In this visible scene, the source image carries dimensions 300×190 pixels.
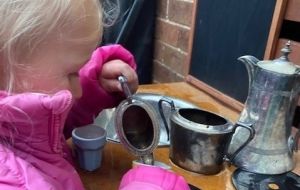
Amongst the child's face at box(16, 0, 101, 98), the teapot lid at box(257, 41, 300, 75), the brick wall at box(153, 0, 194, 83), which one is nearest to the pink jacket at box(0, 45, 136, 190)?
the child's face at box(16, 0, 101, 98)

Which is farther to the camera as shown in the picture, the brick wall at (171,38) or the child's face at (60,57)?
the brick wall at (171,38)

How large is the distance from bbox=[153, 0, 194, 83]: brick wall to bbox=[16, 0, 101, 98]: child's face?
2.22 feet

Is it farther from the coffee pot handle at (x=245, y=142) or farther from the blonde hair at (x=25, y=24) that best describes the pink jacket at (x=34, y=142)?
the coffee pot handle at (x=245, y=142)

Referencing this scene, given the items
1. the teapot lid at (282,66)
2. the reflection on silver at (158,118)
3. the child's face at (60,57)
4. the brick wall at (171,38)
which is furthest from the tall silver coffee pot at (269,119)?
the brick wall at (171,38)

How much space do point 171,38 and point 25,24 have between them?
860 millimetres

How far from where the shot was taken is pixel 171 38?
1.20 meters

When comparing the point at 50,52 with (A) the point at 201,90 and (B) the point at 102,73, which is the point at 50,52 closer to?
(B) the point at 102,73

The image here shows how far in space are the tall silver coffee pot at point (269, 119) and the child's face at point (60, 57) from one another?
0.26m

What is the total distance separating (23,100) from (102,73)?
0.27 metres

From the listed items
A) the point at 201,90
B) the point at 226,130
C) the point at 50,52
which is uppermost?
the point at 50,52

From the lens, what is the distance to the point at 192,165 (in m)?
0.54

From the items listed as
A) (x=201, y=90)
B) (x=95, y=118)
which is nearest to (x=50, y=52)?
(x=95, y=118)

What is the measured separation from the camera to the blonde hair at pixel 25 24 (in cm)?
37

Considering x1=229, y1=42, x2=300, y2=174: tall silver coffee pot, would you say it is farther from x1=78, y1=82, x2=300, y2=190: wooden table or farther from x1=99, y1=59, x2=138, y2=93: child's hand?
x1=99, y1=59, x2=138, y2=93: child's hand
